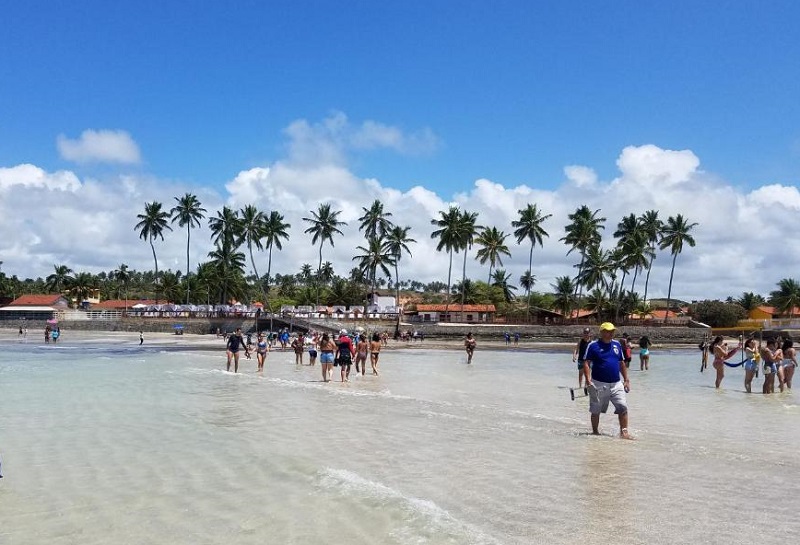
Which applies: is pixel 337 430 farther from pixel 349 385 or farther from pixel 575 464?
pixel 349 385

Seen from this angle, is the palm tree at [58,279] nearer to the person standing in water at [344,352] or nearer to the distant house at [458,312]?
the distant house at [458,312]

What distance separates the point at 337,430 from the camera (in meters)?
10.2

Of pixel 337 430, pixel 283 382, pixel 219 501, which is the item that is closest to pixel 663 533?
pixel 219 501

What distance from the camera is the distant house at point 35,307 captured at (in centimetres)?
8438

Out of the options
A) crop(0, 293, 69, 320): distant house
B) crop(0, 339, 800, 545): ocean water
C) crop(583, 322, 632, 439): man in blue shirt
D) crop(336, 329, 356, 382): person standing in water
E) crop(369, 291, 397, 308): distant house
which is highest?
crop(369, 291, 397, 308): distant house

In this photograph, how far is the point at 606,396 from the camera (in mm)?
9359

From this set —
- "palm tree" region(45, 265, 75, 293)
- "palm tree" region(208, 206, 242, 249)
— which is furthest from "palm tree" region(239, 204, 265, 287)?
"palm tree" region(45, 265, 75, 293)

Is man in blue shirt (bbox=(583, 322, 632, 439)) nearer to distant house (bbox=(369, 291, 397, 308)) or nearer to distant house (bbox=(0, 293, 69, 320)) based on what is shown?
distant house (bbox=(369, 291, 397, 308))

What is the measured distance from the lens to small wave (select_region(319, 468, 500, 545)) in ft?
16.7

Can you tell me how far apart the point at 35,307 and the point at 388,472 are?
332 feet

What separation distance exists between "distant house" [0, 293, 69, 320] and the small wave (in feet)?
266

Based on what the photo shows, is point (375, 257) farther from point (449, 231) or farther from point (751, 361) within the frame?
point (751, 361)

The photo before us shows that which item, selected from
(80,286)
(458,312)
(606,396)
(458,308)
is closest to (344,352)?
(606,396)

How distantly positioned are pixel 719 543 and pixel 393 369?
20.9 metres
